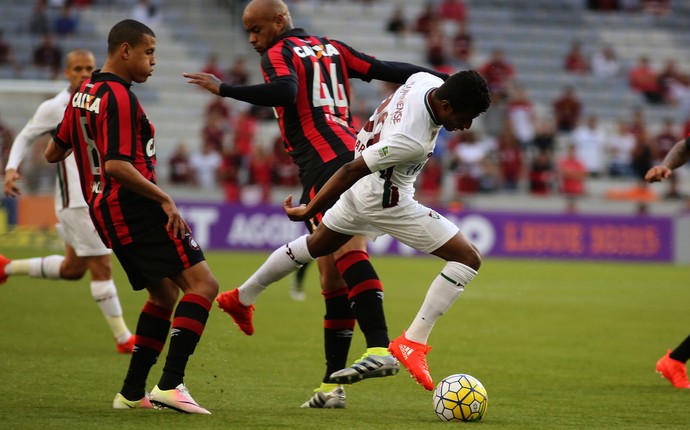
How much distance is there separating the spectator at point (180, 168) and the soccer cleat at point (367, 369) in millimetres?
15141

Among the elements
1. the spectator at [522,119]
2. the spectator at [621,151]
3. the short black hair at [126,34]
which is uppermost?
the short black hair at [126,34]

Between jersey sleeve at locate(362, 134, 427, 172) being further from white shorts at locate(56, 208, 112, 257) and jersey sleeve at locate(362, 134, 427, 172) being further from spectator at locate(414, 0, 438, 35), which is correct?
spectator at locate(414, 0, 438, 35)

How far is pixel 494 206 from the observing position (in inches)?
846

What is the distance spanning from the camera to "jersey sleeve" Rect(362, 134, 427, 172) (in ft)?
19.0

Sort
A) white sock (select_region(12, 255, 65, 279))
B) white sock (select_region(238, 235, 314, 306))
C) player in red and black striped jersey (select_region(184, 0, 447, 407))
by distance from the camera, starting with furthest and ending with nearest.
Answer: white sock (select_region(12, 255, 65, 279)), white sock (select_region(238, 235, 314, 306)), player in red and black striped jersey (select_region(184, 0, 447, 407))

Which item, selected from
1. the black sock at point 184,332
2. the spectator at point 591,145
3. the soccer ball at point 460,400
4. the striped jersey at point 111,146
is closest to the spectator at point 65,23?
the spectator at point 591,145

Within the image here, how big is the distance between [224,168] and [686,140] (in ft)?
46.7

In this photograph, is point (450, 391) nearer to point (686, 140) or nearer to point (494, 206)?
point (686, 140)

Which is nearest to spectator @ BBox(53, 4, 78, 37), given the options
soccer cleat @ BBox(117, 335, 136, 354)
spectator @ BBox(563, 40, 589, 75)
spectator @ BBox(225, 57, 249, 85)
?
spectator @ BBox(225, 57, 249, 85)

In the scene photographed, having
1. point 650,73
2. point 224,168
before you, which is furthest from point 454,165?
point 650,73

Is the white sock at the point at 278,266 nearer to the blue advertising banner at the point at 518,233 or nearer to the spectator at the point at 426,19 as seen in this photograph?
the blue advertising banner at the point at 518,233

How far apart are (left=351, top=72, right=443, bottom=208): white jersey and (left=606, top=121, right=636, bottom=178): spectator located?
17.2 meters

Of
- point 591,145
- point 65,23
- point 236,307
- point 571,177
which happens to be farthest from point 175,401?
point 65,23

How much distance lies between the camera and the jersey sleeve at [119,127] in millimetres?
5562
